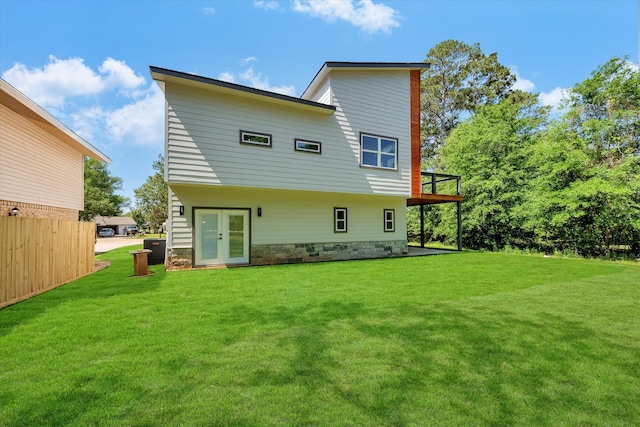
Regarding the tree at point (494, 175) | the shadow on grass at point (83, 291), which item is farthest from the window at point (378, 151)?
the shadow on grass at point (83, 291)

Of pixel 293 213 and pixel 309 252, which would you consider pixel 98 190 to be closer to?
pixel 293 213

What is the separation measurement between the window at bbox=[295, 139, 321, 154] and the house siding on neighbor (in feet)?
0.46

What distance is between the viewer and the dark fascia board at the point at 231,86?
781 cm

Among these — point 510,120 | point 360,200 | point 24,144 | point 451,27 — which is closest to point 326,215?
point 360,200

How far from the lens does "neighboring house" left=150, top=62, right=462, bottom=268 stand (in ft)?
27.8

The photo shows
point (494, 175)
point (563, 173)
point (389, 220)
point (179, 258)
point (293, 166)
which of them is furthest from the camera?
point (494, 175)

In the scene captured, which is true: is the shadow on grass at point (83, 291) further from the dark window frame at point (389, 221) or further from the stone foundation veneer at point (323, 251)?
the dark window frame at point (389, 221)

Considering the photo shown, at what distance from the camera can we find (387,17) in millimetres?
12766

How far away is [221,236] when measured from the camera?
9508mm

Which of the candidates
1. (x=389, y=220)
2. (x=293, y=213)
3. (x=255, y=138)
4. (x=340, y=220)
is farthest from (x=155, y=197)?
(x=389, y=220)

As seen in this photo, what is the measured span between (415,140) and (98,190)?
4675 cm

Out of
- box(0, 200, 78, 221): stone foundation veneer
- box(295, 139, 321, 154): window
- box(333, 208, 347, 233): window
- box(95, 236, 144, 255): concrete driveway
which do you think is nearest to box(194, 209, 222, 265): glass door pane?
box(295, 139, 321, 154): window

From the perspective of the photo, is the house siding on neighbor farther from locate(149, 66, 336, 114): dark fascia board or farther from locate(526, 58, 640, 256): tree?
locate(526, 58, 640, 256): tree

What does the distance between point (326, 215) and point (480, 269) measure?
5461 mm
